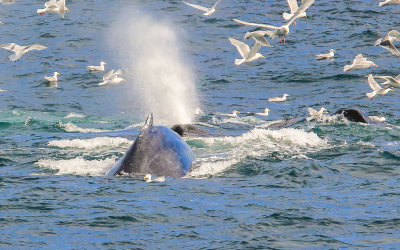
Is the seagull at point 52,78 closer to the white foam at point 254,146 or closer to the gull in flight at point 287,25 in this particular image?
the gull in flight at point 287,25

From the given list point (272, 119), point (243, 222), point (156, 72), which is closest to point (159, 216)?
point (243, 222)

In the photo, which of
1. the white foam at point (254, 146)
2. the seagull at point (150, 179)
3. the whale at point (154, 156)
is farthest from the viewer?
the white foam at point (254, 146)

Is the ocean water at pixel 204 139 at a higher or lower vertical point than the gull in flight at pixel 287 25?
lower

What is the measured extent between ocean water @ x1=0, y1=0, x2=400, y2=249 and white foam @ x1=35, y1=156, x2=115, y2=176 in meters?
0.07

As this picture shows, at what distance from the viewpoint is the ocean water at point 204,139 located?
11656mm

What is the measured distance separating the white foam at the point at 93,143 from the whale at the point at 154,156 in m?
3.76

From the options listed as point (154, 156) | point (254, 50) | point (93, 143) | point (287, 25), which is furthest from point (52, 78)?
point (154, 156)

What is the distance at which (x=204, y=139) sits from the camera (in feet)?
60.1

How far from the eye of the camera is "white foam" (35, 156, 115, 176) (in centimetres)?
1518

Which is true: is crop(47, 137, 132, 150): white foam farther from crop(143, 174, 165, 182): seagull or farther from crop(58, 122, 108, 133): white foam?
crop(143, 174, 165, 182): seagull

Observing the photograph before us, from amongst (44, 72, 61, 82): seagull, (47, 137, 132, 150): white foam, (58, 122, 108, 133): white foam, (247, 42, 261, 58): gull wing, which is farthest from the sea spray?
(47, 137, 132, 150): white foam

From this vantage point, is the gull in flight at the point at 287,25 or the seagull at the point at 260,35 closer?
the gull in flight at the point at 287,25

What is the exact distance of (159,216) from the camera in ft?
40.0

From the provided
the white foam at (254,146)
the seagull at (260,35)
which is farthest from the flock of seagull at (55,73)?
the white foam at (254,146)
